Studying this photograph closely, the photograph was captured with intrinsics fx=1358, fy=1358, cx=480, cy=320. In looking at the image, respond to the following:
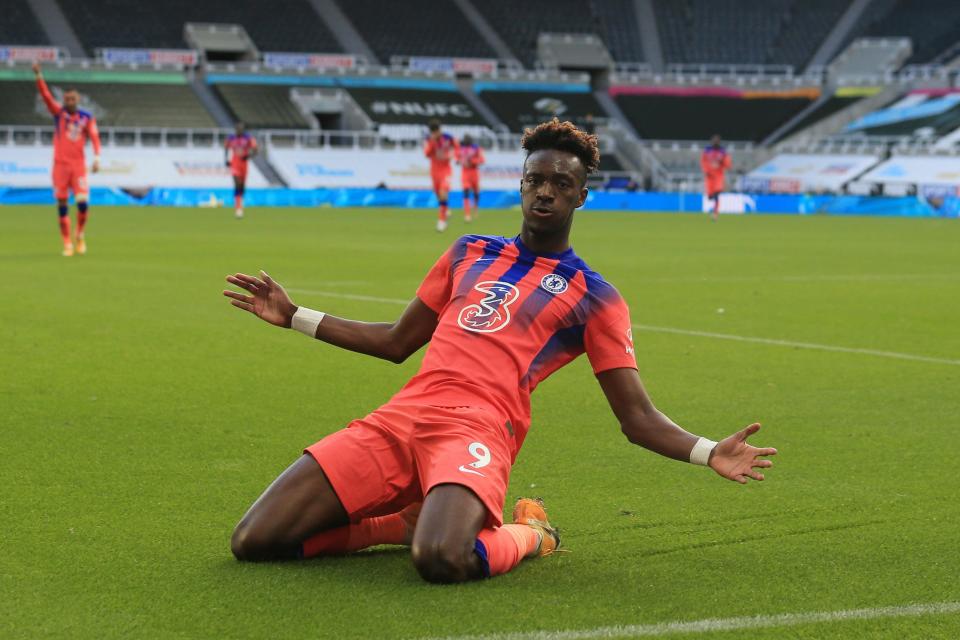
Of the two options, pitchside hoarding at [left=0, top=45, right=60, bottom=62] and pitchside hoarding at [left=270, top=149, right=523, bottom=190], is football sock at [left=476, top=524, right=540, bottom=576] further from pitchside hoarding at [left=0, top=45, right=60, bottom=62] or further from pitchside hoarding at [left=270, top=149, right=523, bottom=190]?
pitchside hoarding at [left=0, top=45, right=60, bottom=62]

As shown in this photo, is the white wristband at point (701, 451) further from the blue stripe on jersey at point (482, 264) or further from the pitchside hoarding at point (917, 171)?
the pitchside hoarding at point (917, 171)

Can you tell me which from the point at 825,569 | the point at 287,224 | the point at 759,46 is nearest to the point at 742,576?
the point at 825,569

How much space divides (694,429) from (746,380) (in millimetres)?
1751

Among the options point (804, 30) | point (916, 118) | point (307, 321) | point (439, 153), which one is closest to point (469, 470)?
point (307, 321)

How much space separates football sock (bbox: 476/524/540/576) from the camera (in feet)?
13.8

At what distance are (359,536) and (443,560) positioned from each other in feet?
1.86

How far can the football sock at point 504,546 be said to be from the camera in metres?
4.20

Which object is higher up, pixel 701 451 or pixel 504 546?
pixel 701 451

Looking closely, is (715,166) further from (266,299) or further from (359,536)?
(359,536)

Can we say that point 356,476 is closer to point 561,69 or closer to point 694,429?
point 694,429

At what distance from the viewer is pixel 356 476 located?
14.7ft

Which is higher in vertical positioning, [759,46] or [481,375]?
[759,46]

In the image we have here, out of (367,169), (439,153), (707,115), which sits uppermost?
(707,115)

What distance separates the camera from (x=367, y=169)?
1901 inches
